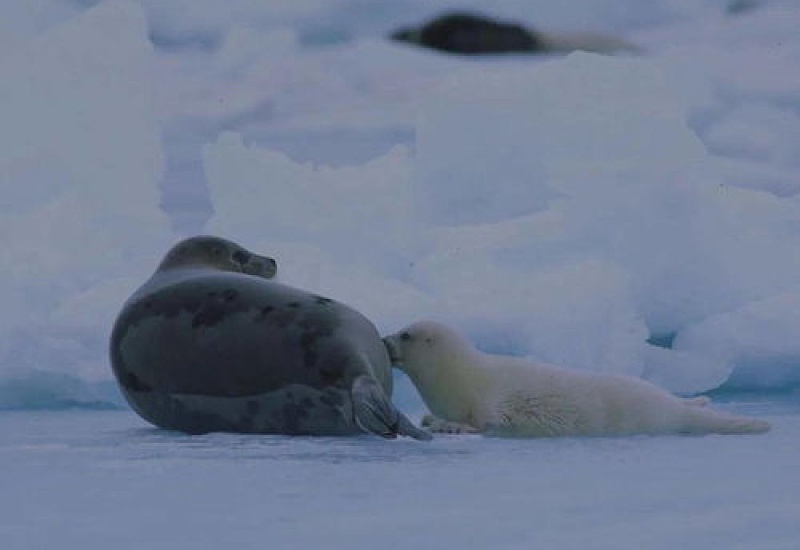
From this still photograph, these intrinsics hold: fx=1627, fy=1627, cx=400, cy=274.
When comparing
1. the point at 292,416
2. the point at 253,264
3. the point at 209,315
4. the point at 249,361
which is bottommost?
the point at 292,416

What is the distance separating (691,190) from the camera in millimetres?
7898

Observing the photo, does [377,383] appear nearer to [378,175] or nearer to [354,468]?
[354,468]

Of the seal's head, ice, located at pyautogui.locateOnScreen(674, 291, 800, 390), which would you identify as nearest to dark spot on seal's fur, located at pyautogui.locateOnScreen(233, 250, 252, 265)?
the seal's head

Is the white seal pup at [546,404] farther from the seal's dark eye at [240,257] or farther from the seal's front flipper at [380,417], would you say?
the seal's dark eye at [240,257]

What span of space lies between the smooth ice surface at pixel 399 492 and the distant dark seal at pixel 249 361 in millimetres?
138

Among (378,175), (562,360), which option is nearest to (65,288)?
(378,175)

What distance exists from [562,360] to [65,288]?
2.37m

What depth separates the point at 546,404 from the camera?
504cm

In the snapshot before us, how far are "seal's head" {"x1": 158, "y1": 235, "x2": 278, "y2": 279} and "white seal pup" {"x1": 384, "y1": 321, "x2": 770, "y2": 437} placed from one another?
876 millimetres

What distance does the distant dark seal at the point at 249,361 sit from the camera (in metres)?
4.80

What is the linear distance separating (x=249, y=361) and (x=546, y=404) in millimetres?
926

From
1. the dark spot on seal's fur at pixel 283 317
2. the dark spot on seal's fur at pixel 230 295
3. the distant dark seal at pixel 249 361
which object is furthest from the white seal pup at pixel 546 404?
the dark spot on seal's fur at pixel 230 295

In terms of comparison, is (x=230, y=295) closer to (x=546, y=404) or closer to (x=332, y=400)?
(x=332, y=400)

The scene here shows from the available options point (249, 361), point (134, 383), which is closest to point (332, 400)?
point (249, 361)
